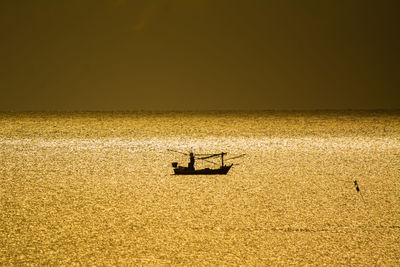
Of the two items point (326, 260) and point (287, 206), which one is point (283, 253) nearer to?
point (326, 260)

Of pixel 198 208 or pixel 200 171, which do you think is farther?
pixel 200 171

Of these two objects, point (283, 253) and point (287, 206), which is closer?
point (283, 253)

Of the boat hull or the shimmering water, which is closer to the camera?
the shimmering water

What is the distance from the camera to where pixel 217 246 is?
Result: 8.63 feet

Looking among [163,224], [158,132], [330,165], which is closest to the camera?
[163,224]

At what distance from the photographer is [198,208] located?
3.43m

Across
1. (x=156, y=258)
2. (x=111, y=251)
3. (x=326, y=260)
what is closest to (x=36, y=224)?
(x=111, y=251)

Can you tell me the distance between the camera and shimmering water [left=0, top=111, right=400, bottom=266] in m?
2.54

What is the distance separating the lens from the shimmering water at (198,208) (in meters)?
2.54

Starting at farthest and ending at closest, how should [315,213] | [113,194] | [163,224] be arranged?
[113,194] → [315,213] → [163,224]

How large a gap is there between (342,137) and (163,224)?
585cm

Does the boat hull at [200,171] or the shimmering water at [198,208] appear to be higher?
the boat hull at [200,171]

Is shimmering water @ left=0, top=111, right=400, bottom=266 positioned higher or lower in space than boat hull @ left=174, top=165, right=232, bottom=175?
lower

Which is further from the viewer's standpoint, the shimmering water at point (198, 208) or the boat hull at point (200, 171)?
the boat hull at point (200, 171)
